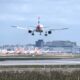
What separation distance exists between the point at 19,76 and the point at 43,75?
1945mm

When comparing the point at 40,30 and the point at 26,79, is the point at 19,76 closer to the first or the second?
the point at 26,79

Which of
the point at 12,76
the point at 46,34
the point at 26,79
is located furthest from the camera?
the point at 46,34

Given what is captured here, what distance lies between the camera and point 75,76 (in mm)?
34000

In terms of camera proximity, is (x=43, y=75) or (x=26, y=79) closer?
(x=26, y=79)

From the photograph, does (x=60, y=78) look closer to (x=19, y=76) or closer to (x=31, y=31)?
(x=19, y=76)

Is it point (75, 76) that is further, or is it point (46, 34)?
point (46, 34)

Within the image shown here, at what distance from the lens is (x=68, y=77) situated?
109 ft

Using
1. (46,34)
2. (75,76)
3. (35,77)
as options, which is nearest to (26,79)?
(35,77)

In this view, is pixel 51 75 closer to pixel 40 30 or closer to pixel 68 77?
pixel 68 77

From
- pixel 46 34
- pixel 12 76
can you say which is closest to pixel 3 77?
pixel 12 76

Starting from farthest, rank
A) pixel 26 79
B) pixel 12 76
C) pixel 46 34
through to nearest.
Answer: pixel 46 34, pixel 12 76, pixel 26 79

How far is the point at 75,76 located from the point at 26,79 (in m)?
4.00

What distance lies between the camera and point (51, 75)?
34.8 m

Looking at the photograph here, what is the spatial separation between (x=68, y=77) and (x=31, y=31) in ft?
253
